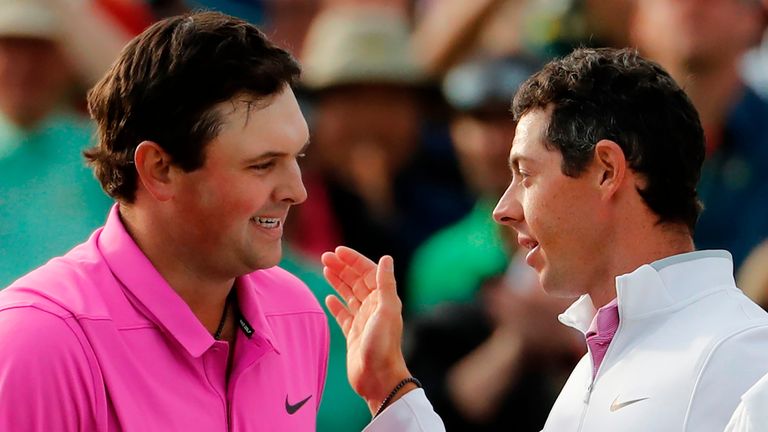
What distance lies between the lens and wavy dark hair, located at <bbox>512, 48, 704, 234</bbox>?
2.71m

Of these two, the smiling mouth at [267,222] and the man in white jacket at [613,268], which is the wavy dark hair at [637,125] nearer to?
the man in white jacket at [613,268]

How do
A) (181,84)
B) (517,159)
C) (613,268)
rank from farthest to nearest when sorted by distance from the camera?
(517,159)
(613,268)
(181,84)

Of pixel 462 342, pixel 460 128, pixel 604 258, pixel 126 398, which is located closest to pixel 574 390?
pixel 604 258

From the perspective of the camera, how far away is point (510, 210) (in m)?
2.91

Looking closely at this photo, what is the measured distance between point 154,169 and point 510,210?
31.2 inches

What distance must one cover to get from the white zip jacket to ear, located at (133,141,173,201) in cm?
92

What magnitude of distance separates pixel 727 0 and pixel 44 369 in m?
3.11

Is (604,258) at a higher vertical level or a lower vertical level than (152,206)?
lower

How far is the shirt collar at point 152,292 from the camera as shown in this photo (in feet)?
8.34

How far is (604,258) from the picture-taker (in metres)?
2.77

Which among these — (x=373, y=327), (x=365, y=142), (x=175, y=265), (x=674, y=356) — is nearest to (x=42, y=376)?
(x=175, y=265)

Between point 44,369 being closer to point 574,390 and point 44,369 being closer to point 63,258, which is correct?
point 63,258

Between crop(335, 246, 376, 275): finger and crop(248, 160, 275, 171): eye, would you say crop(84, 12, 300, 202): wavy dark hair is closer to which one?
crop(248, 160, 275, 171): eye

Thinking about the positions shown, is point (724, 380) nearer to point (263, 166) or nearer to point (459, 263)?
point (263, 166)
